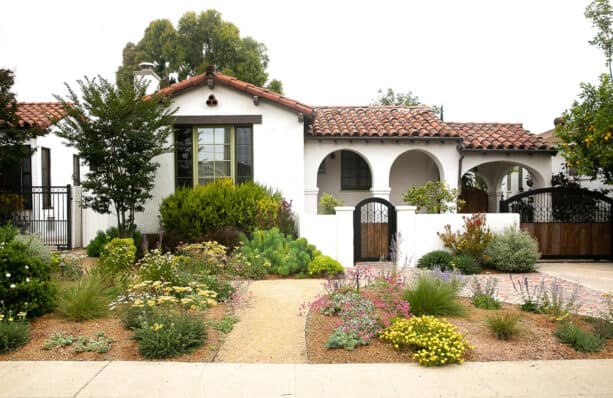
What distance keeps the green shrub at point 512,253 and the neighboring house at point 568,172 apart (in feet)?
12.0

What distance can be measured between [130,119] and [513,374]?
10.4 m

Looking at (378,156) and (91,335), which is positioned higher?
(378,156)

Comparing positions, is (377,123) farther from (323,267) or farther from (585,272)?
(585,272)

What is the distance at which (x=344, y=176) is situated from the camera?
17484 mm

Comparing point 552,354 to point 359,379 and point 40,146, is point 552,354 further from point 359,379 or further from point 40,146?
point 40,146

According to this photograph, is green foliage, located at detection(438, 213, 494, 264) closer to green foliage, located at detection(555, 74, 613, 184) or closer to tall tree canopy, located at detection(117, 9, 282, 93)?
green foliage, located at detection(555, 74, 613, 184)

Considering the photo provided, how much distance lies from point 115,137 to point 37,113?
726 cm

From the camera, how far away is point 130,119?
11266mm

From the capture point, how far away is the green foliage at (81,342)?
17.7 feet

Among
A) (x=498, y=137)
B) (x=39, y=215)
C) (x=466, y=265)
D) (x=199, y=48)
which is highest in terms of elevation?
(x=199, y=48)

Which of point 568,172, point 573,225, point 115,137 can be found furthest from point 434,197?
point 568,172

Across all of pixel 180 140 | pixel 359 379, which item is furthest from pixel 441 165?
pixel 359 379

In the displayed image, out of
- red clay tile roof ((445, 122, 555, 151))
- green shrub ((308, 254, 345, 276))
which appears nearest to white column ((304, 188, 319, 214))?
green shrub ((308, 254, 345, 276))

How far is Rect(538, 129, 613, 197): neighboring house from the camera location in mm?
15428
